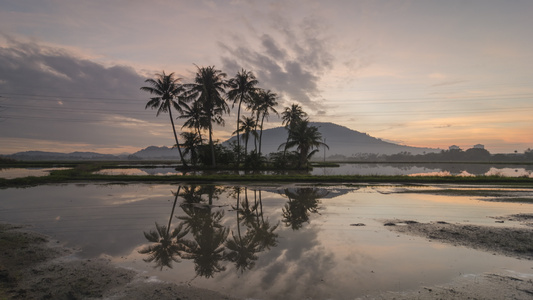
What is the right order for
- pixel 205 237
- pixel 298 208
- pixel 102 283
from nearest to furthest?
pixel 102 283 → pixel 205 237 → pixel 298 208

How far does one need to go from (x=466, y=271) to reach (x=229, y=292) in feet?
20.5

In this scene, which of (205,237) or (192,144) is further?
(192,144)

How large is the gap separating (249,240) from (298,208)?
6230mm

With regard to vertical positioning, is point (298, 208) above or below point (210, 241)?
above

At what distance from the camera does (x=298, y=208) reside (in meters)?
15.1

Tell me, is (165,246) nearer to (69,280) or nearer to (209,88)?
(69,280)

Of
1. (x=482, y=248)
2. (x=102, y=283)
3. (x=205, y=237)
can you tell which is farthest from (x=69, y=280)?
(x=482, y=248)

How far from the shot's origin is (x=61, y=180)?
2738 cm

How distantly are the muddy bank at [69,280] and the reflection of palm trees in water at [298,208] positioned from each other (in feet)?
20.4

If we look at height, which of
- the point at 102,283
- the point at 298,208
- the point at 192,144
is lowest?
the point at 102,283

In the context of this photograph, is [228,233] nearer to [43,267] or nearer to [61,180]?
[43,267]

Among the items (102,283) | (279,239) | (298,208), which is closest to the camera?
(102,283)

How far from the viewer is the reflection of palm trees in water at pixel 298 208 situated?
39.8 ft

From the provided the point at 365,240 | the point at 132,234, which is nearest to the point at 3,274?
the point at 132,234
